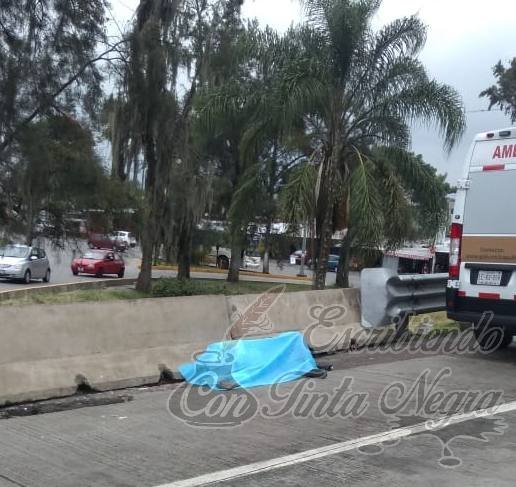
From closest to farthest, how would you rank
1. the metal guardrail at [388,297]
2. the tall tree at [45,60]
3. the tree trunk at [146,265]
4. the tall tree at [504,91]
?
the metal guardrail at [388,297], the tall tree at [45,60], the tree trunk at [146,265], the tall tree at [504,91]

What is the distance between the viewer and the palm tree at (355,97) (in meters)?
15.3

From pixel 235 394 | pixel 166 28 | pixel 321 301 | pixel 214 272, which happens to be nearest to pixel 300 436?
pixel 235 394

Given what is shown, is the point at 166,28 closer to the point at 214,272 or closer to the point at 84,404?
the point at 84,404

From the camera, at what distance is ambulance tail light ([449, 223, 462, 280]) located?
9.55 m

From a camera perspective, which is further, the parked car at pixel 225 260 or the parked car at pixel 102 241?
the parked car at pixel 225 260

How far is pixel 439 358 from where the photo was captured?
395 inches

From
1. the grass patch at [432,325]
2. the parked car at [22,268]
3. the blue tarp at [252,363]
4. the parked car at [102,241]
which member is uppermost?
the parked car at [102,241]

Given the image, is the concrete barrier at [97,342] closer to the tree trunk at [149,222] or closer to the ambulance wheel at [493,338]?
the ambulance wheel at [493,338]

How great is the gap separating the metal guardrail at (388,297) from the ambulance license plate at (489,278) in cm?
170

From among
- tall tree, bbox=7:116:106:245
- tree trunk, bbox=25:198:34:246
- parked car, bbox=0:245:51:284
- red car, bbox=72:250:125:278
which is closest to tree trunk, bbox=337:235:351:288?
tall tree, bbox=7:116:106:245

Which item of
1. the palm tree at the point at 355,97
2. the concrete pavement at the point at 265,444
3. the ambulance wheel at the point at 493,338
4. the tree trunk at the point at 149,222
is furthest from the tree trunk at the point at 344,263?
the concrete pavement at the point at 265,444

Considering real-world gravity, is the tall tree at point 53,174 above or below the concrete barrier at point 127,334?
above

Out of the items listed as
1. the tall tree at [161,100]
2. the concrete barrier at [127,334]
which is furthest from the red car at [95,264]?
the concrete barrier at [127,334]

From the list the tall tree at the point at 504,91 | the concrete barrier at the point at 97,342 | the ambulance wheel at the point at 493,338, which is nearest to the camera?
the concrete barrier at the point at 97,342
